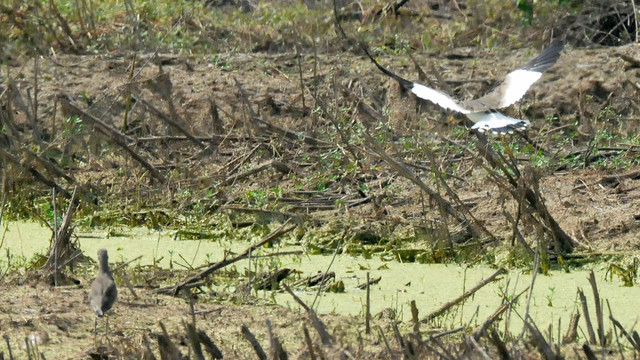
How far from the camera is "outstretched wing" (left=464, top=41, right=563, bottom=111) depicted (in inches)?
274

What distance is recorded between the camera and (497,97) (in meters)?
7.17

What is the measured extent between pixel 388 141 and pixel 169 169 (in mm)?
1588

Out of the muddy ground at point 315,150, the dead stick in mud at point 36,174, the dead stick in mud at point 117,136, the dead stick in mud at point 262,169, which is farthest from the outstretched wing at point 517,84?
the dead stick in mud at point 36,174

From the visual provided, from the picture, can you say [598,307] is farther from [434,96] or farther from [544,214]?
[434,96]

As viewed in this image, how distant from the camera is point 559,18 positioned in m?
10.1

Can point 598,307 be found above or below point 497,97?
below

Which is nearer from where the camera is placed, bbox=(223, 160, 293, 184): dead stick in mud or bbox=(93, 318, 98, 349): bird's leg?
bbox=(93, 318, 98, 349): bird's leg

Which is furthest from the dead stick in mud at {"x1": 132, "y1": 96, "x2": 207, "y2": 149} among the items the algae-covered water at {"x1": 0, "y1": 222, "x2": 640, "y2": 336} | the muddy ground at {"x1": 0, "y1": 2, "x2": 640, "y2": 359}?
the algae-covered water at {"x1": 0, "y1": 222, "x2": 640, "y2": 336}

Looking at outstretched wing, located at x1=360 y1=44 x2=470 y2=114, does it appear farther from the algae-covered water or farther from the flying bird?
the algae-covered water

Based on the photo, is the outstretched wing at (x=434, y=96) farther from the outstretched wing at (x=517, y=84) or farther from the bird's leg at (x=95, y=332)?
the bird's leg at (x=95, y=332)

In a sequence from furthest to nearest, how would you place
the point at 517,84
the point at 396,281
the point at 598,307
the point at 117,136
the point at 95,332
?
the point at 117,136 < the point at 517,84 < the point at 396,281 < the point at 95,332 < the point at 598,307

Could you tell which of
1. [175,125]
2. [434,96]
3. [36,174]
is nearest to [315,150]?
[175,125]

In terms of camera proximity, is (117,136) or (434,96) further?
(117,136)

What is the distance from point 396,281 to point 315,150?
2.42m
